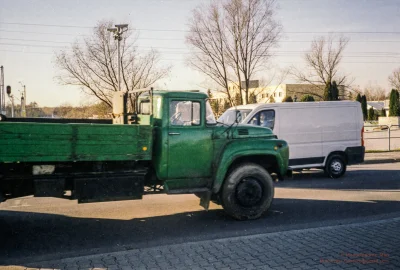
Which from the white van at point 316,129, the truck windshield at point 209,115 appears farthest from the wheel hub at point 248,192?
the white van at point 316,129

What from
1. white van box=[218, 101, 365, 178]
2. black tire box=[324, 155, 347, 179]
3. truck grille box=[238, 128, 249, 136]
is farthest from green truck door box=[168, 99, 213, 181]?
black tire box=[324, 155, 347, 179]

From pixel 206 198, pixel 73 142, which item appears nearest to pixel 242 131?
pixel 206 198

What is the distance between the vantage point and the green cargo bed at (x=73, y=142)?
564 cm

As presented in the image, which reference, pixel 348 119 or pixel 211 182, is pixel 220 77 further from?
pixel 211 182

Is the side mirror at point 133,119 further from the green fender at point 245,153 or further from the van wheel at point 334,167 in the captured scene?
the van wheel at point 334,167

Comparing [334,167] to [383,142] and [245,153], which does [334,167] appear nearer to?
[245,153]

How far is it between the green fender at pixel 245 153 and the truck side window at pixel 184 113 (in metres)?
0.82

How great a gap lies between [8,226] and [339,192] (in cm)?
767

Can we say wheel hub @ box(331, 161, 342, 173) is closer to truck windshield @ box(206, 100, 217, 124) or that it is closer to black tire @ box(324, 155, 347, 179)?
black tire @ box(324, 155, 347, 179)

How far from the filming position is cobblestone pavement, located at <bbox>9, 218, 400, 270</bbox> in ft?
15.8

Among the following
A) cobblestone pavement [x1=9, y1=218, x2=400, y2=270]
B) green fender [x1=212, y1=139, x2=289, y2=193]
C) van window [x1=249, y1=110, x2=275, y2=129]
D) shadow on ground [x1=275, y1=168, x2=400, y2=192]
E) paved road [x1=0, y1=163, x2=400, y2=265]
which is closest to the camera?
cobblestone pavement [x1=9, y1=218, x2=400, y2=270]

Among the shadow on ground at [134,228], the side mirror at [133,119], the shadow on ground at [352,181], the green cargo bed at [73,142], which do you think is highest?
the side mirror at [133,119]

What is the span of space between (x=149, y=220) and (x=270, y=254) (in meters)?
2.85

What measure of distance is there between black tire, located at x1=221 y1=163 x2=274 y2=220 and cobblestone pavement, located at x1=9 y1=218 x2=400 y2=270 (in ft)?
4.05
